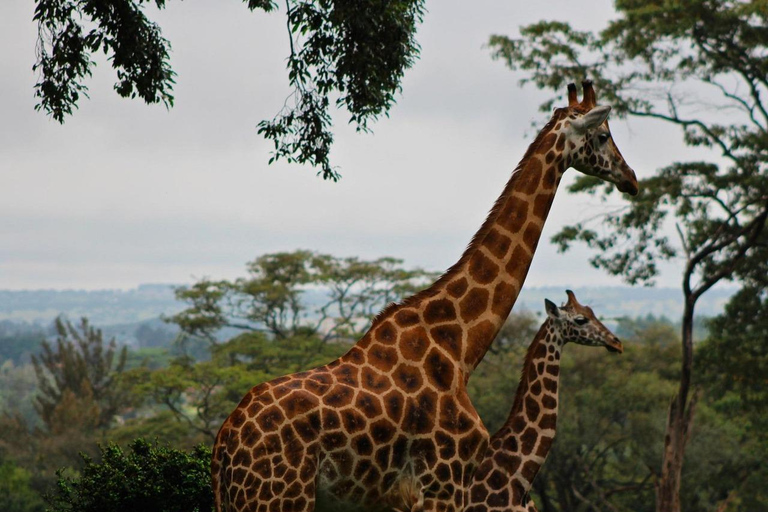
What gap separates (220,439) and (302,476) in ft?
1.71

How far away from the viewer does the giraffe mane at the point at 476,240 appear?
539 centimetres

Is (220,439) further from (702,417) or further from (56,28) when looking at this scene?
(702,417)

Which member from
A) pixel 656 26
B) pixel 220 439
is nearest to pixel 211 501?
pixel 220 439

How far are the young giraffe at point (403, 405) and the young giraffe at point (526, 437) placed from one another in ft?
4.68

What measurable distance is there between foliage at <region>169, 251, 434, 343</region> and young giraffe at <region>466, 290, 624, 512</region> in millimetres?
21994

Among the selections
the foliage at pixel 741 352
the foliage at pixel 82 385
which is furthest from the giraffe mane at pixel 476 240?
the foliage at pixel 82 385

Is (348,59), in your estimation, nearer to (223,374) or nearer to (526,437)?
(526,437)

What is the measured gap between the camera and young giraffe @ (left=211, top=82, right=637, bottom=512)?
15.7 ft

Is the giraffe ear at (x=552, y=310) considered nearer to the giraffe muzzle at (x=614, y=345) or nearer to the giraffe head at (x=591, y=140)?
the giraffe muzzle at (x=614, y=345)

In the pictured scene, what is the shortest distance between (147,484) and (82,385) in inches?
1257

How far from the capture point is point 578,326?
720 cm

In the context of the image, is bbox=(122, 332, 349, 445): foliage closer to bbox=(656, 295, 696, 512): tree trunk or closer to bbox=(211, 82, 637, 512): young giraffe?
bbox=(656, 295, 696, 512): tree trunk

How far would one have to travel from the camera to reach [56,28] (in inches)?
378

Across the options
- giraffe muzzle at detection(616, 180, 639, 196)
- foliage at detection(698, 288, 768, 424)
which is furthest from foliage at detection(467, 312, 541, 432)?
giraffe muzzle at detection(616, 180, 639, 196)
